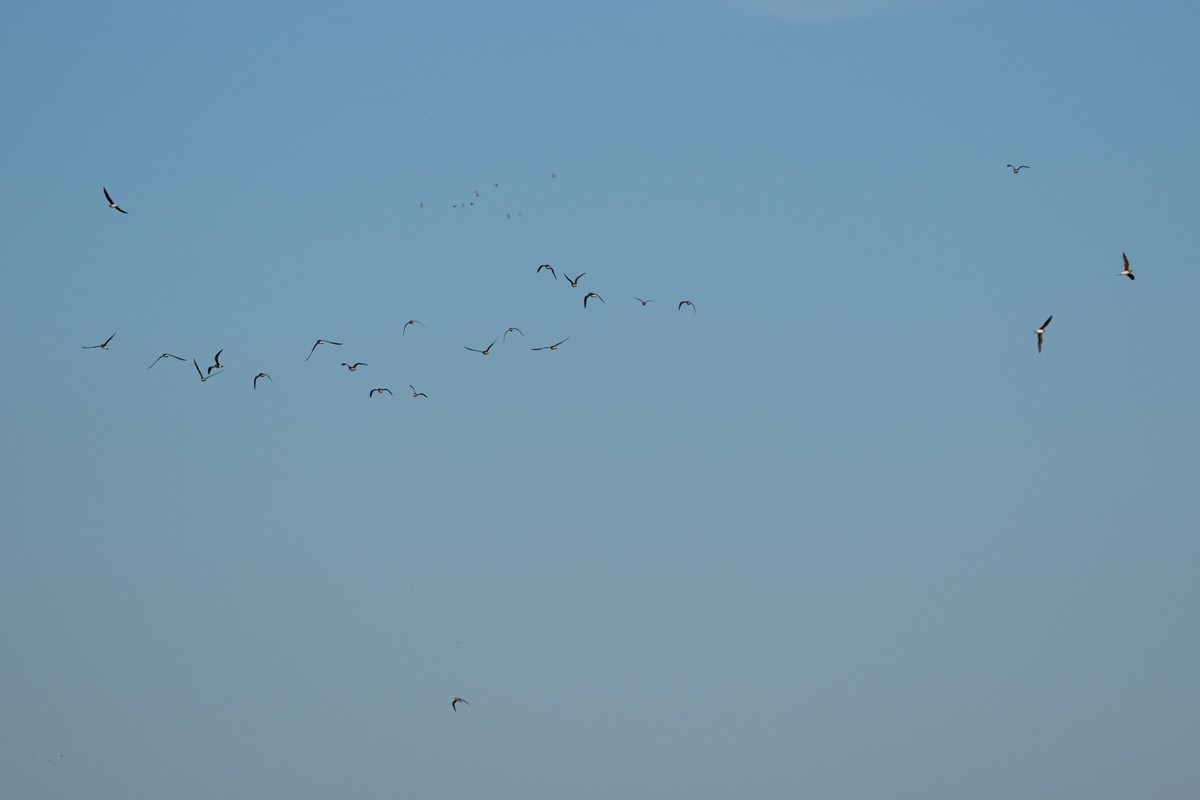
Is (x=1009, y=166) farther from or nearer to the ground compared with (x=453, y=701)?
farther from the ground

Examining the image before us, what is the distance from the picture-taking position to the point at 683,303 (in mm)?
105750

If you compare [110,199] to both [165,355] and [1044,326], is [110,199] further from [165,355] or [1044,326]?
[1044,326]

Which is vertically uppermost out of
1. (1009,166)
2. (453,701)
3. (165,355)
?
(1009,166)

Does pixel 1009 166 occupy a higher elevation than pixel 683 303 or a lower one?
higher

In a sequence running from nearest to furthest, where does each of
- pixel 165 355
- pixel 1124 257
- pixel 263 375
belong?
1. pixel 1124 257
2. pixel 165 355
3. pixel 263 375

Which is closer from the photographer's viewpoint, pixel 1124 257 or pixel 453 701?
pixel 1124 257

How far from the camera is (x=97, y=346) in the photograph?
330 ft

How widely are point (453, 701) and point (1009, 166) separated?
3762 centimetres

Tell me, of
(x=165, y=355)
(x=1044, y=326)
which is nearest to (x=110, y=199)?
(x=165, y=355)

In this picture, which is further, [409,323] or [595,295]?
[595,295]

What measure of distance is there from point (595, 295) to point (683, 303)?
4.26 metres

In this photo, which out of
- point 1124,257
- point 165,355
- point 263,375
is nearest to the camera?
point 1124,257

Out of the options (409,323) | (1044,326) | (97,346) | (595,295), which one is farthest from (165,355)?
(1044,326)

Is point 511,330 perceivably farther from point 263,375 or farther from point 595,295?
point 263,375
